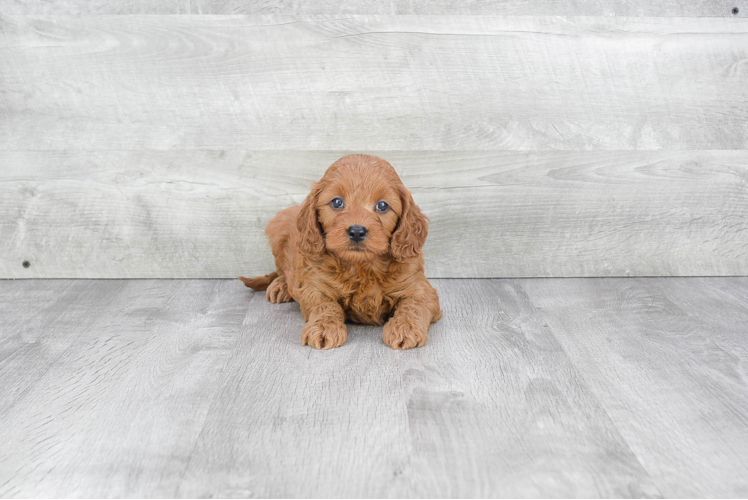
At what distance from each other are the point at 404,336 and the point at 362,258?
1.05ft

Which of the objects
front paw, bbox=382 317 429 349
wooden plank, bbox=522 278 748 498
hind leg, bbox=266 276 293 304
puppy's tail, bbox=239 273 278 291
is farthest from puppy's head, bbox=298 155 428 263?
wooden plank, bbox=522 278 748 498

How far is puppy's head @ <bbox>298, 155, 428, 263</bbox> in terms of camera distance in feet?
7.57

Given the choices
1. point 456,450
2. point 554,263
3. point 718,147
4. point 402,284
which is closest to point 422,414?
point 456,450

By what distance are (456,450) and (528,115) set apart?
188 cm

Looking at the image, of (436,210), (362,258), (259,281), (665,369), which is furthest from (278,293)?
(665,369)

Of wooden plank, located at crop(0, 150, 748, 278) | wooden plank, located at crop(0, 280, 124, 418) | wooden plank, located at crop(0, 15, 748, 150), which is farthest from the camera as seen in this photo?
wooden plank, located at crop(0, 150, 748, 278)

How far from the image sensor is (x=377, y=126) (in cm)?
308

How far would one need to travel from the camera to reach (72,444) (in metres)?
1.74

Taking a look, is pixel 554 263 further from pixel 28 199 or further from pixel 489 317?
pixel 28 199

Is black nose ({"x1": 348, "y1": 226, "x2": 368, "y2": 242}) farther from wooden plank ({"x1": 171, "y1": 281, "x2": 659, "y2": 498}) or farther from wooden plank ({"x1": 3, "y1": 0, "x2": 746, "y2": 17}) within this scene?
Result: wooden plank ({"x1": 3, "y1": 0, "x2": 746, "y2": 17})

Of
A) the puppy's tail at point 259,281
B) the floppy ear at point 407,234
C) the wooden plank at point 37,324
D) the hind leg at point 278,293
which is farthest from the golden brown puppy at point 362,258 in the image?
the wooden plank at point 37,324

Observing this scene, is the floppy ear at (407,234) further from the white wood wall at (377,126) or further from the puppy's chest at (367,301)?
the white wood wall at (377,126)

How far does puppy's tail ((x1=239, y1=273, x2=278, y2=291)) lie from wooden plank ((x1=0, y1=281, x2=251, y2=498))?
0.07 meters

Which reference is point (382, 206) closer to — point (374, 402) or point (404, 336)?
point (404, 336)
